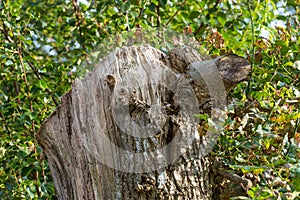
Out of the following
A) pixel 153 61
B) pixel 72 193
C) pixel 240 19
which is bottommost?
pixel 72 193

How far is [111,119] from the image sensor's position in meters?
1.92

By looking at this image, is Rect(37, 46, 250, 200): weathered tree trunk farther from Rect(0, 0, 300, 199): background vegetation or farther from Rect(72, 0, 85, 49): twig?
Rect(72, 0, 85, 49): twig

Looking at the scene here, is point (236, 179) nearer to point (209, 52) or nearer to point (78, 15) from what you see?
point (209, 52)

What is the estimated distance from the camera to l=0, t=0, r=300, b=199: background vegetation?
6.27ft

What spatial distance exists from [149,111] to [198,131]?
0.59 feet

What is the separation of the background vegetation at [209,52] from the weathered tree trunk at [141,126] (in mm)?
124

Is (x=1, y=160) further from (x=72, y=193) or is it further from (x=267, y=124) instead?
(x=267, y=124)

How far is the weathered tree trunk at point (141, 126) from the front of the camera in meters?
1.84

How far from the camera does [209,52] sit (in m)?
2.37

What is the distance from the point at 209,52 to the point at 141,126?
645 millimetres

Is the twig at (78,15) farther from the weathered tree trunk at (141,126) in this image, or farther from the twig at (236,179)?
the twig at (236,179)

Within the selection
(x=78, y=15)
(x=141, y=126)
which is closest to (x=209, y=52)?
(x=141, y=126)

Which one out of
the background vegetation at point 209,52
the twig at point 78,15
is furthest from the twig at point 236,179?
the twig at point 78,15

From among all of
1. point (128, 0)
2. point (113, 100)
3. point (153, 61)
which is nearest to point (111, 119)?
point (113, 100)
